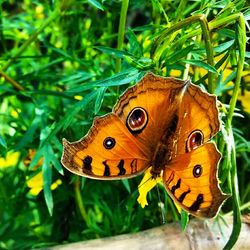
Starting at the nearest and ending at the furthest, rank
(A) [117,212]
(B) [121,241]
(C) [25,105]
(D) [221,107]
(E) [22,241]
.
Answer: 1. (D) [221,107]
2. (B) [121,241]
3. (A) [117,212]
4. (E) [22,241]
5. (C) [25,105]

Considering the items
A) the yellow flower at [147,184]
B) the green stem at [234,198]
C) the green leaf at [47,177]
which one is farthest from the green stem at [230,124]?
the green leaf at [47,177]

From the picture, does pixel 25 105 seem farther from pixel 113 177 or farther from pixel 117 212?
pixel 113 177

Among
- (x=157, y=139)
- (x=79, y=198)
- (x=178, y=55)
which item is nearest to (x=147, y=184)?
(x=157, y=139)

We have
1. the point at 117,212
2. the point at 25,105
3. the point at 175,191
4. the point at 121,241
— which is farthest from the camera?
the point at 25,105

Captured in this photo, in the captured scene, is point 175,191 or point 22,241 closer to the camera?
point 175,191

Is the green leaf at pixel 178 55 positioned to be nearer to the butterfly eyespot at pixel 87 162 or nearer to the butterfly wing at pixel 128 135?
the butterfly wing at pixel 128 135

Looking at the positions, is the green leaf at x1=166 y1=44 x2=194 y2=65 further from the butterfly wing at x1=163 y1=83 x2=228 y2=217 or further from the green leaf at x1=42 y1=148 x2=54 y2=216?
the green leaf at x1=42 y1=148 x2=54 y2=216

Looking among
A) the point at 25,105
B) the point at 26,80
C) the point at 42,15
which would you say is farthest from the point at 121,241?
the point at 42,15
